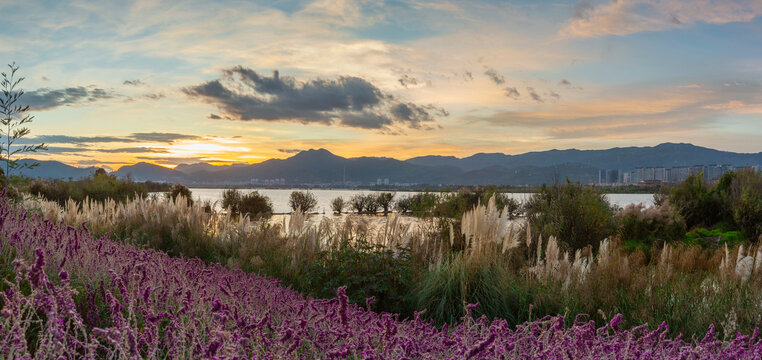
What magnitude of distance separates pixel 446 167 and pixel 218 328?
4123 inches

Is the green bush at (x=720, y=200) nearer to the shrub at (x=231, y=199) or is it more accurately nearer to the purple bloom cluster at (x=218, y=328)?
the purple bloom cluster at (x=218, y=328)

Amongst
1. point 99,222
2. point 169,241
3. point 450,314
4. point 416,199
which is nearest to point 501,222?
point 450,314

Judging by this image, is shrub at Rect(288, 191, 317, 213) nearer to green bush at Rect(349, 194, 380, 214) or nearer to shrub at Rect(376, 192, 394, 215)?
green bush at Rect(349, 194, 380, 214)

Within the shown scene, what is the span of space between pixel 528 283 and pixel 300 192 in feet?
66.9

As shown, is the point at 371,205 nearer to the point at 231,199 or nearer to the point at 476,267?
the point at 231,199

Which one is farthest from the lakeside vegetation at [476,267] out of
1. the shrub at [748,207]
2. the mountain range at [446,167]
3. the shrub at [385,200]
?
the mountain range at [446,167]

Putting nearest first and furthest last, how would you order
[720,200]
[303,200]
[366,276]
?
[366,276] → [720,200] → [303,200]

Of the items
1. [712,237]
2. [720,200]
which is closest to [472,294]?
[712,237]

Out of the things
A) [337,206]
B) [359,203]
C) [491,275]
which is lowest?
[337,206]

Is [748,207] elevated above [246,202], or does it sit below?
above

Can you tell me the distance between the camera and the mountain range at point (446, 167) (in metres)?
85.4

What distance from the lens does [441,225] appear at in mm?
10961

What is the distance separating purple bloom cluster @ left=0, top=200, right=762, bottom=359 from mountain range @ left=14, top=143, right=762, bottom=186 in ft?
218

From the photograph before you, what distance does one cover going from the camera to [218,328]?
5.97 ft
